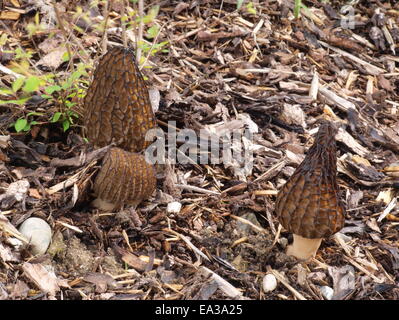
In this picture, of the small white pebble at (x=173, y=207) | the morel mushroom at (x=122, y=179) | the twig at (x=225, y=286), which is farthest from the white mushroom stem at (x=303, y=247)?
the morel mushroom at (x=122, y=179)

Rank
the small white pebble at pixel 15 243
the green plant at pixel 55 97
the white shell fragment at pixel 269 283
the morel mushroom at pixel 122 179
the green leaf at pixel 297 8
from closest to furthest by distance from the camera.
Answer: the small white pebble at pixel 15 243, the white shell fragment at pixel 269 283, the morel mushroom at pixel 122 179, the green plant at pixel 55 97, the green leaf at pixel 297 8

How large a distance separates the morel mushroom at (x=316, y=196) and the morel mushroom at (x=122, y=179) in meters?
0.83

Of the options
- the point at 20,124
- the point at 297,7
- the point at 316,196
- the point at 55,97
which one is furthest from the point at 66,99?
the point at 297,7

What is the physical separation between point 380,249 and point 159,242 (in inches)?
52.4

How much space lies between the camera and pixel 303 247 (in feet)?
11.9

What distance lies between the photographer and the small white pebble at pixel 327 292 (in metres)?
3.48

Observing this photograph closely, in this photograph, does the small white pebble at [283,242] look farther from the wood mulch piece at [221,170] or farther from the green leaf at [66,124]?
the green leaf at [66,124]

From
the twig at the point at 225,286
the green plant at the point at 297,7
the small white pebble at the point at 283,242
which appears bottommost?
the small white pebble at the point at 283,242

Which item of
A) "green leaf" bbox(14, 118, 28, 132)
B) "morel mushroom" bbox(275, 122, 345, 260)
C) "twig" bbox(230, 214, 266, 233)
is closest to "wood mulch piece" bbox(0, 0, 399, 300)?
"twig" bbox(230, 214, 266, 233)

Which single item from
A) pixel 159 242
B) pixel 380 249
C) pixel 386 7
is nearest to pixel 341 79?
pixel 386 7

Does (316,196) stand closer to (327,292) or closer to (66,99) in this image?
(327,292)

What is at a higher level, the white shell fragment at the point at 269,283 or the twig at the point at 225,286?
the twig at the point at 225,286

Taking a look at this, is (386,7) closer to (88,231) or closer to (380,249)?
(380,249)
